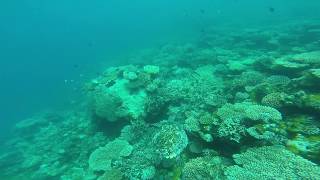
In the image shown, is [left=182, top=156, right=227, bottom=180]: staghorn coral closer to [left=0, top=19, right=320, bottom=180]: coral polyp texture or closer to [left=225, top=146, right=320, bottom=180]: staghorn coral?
[left=0, top=19, right=320, bottom=180]: coral polyp texture

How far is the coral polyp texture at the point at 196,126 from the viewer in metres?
5.81

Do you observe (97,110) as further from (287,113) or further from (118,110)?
(287,113)

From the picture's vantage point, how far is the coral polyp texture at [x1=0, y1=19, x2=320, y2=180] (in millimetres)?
5809

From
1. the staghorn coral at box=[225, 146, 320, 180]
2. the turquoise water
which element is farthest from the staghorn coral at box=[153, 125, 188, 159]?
→ the staghorn coral at box=[225, 146, 320, 180]

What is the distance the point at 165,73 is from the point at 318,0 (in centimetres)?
3924

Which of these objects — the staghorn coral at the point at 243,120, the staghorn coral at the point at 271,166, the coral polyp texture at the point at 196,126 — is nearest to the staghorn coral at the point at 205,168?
the coral polyp texture at the point at 196,126

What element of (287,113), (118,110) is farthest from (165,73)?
(287,113)

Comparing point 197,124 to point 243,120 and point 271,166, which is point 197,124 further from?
point 271,166

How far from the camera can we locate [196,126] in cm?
705

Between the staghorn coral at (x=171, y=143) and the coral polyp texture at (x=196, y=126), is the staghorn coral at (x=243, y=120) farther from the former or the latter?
the staghorn coral at (x=171, y=143)

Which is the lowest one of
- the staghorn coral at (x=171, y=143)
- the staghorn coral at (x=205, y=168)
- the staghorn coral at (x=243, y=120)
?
the staghorn coral at (x=205, y=168)

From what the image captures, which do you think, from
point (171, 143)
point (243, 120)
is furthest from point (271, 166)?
point (171, 143)

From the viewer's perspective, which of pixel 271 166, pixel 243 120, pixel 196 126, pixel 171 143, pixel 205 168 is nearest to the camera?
pixel 271 166

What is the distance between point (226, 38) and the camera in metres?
22.4
